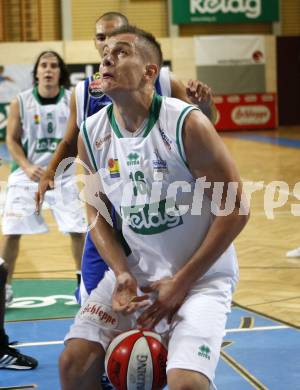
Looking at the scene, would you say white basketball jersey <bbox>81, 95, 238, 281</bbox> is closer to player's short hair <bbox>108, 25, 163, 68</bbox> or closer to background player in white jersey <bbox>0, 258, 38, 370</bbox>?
player's short hair <bbox>108, 25, 163, 68</bbox>

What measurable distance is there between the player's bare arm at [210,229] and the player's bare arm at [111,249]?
93 millimetres

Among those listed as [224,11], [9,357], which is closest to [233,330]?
[9,357]

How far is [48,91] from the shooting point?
7.36 metres

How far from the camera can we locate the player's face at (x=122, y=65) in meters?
3.54

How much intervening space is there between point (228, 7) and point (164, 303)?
2153 cm

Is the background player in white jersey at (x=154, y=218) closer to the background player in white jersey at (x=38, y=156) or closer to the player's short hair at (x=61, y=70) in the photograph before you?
the background player in white jersey at (x=38, y=156)

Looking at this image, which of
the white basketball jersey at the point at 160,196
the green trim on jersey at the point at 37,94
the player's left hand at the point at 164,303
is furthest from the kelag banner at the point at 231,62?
the player's left hand at the point at 164,303

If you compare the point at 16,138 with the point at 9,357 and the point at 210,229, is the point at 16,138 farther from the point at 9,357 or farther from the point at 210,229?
the point at 210,229

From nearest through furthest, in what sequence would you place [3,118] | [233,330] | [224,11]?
[233,330]
[3,118]
[224,11]

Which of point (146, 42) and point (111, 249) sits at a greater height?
point (146, 42)

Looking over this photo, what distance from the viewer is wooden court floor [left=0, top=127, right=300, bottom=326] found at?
20.8 ft

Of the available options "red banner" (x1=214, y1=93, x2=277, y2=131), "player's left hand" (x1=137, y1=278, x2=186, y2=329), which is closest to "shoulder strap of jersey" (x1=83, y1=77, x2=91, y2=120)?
"player's left hand" (x1=137, y1=278, x2=186, y2=329)

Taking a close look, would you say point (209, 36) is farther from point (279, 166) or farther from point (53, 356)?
point (53, 356)

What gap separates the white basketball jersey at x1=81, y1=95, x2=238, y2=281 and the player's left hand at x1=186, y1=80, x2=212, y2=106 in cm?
80
